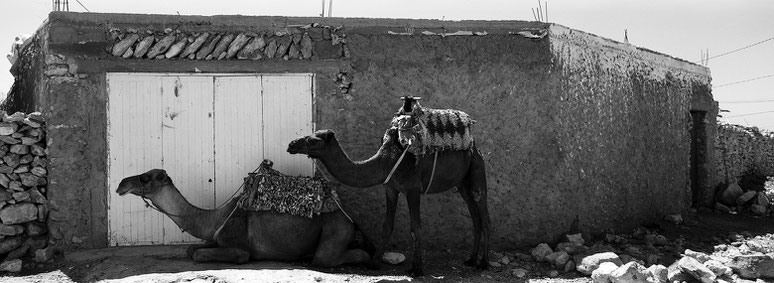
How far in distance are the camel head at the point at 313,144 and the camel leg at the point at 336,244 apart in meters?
0.98

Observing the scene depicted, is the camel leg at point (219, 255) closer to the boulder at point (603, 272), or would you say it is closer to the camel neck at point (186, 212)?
the camel neck at point (186, 212)

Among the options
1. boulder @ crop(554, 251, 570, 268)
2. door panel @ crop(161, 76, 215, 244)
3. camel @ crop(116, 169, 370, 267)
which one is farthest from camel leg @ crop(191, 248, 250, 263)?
boulder @ crop(554, 251, 570, 268)

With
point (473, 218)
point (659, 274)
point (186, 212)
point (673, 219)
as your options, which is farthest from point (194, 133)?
point (673, 219)

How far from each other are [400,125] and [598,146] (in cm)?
356

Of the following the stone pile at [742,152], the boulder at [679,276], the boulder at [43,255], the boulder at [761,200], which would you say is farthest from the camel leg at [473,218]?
the stone pile at [742,152]

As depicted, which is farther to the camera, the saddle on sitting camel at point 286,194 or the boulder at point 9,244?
the boulder at point 9,244


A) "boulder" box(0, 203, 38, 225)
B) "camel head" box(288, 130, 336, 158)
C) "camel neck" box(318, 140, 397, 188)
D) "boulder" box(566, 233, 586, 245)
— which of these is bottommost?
"boulder" box(566, 233, 586, 245)

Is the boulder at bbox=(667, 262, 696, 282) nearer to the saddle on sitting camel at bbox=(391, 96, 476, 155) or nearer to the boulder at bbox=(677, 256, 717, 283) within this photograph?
the boulder at bbox=(677, 256, 717, 283)

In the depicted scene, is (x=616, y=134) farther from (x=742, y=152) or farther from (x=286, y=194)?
(x=742, y=152)

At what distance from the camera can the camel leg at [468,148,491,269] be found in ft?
23.9

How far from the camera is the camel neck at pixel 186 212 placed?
7051 mm

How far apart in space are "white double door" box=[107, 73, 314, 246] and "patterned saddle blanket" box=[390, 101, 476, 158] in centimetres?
154

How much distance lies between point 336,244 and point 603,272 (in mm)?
2696

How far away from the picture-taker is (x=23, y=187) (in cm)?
747
